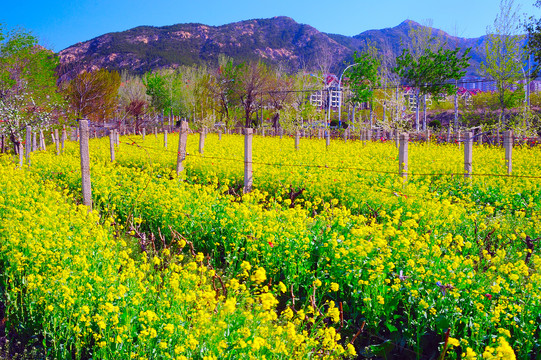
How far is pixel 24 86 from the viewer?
83.0 ft

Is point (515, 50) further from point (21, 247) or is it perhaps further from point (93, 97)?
point (93, 97)

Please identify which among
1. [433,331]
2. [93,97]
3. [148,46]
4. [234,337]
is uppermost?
[148,46]

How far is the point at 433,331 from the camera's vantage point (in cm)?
406

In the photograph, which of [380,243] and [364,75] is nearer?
[380,243]

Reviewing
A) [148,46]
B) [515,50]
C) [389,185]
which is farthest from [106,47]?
[389,185]

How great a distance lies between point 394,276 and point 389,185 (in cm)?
494

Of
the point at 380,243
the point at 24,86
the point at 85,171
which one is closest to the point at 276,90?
the point at 24,86

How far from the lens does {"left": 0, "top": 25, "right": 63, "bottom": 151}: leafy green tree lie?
2265 cm

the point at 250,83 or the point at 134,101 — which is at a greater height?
→ the point at 250,83

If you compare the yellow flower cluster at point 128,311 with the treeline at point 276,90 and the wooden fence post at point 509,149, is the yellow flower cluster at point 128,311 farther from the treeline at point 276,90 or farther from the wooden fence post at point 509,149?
the treeline at point 276,90

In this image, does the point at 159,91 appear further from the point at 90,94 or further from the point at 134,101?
the point at 90,94

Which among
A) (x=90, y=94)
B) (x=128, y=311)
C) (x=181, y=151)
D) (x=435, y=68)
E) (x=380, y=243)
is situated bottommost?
(x=128, y=311)

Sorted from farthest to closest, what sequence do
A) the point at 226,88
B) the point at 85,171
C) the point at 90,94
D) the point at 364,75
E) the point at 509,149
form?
the point at 226,88, the point at 90,94, the point at 364,75, the point at 509,149, the point at 85,171

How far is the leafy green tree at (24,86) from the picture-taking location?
22.6 metres
